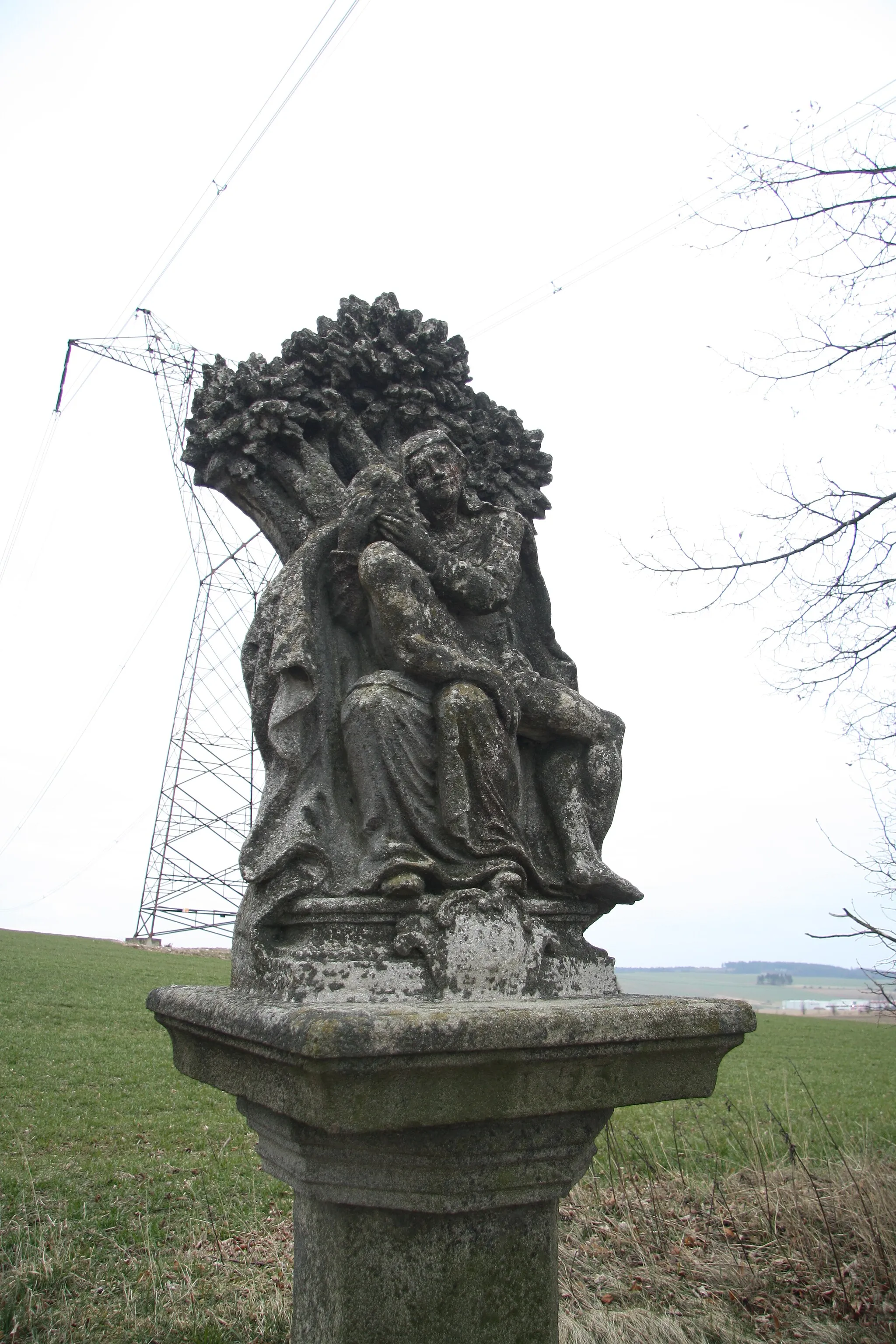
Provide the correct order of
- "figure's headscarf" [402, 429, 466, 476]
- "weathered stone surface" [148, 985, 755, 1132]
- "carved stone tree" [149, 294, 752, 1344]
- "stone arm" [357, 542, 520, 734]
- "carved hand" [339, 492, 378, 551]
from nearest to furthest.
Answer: "weathered stone surface" [148, 985, 755, 1132] < "carved stone tree" [149, 294, 752, 1344] < "stone arm" [357, 542, 520, 734] < "carved hand" [339, 492, 378, 551] < "figure's headscarf" [402, 429, 466, 476]

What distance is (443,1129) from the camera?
269 cm

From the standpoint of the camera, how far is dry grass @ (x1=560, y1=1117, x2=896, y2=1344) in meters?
4.04

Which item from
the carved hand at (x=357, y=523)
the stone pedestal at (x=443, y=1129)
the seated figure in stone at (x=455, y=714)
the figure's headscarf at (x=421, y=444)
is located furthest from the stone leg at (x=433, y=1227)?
the figure's headscarf at (x=421, y=444)

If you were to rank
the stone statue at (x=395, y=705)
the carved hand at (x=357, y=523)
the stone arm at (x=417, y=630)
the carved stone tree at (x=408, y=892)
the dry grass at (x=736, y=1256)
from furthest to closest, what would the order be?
the dry grass at (x=736, y=1256) → the carved hand at (x=357, y=523) → the stone arm at (x=417, y=630) → the stone statue at (x=395, y=705) → the carved stone tree at (x=408, y=892)

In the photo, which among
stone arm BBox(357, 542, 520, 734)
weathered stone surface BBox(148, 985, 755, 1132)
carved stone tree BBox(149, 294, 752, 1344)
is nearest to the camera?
weathered stone surface BBox(148, 985, 755, 1132)

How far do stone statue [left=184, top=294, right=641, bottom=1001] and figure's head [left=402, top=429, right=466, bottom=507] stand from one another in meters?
0.01

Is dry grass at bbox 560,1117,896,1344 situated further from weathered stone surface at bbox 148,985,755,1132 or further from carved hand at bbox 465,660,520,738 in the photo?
carved hand at bbox 465,660,520,738

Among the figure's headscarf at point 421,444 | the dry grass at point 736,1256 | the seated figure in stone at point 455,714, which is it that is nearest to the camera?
the seated figure in stone at point 455,714

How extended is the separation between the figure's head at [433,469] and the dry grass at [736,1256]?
141 inches

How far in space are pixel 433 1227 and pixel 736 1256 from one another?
280 centimetres

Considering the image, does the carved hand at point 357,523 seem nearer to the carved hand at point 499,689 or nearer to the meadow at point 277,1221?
the carved hand at point 499,689

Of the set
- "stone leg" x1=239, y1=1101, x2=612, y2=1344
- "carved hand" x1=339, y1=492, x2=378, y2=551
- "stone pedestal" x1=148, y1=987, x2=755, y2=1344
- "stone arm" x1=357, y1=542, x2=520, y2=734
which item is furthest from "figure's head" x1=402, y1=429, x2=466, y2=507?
"stone leg" x1=239, y1=1101, x2=612, y2=1344

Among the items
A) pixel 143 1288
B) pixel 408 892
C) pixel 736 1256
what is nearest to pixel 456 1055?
pixel 408 892

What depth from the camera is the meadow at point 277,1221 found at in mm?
4059
